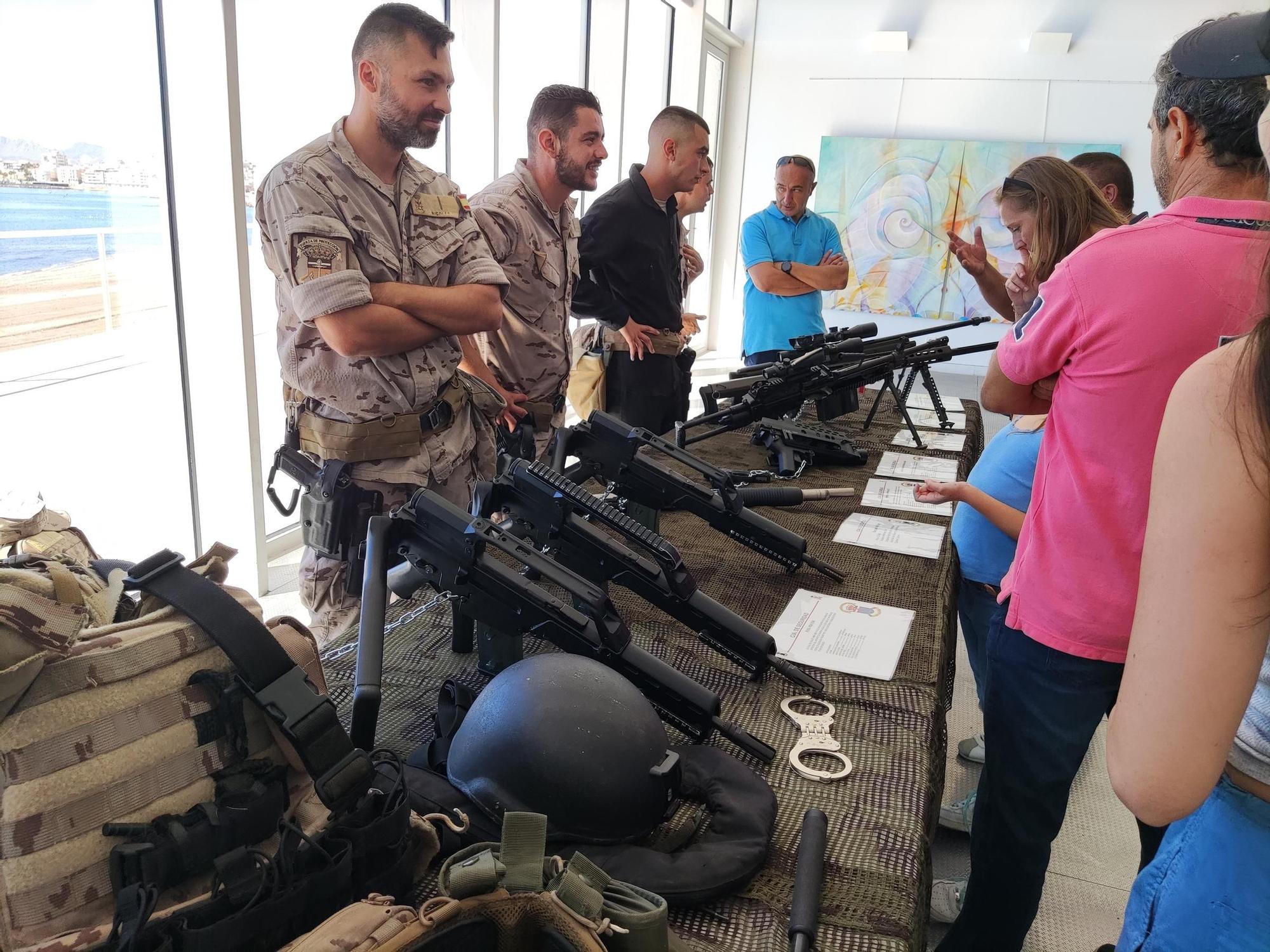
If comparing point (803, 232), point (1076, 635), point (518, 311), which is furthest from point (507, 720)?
point (803, 232)

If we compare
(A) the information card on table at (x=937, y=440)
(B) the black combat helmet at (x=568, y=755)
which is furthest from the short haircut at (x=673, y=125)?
(B) the black combat helmet at (x=568, y=755)

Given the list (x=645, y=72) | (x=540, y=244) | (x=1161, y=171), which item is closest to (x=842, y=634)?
(x=1161, y=171)

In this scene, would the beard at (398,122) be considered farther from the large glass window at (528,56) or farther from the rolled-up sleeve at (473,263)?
the large glass window at (528,56)

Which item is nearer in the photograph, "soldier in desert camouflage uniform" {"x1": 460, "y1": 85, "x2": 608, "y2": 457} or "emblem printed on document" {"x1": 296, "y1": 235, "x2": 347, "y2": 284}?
"emblem printed on document" {"x1": 296, "y1": 235, "x2": 347, "y2": 284}

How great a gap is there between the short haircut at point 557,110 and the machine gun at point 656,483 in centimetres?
126

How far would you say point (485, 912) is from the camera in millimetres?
712

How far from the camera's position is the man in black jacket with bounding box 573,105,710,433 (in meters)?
3.18

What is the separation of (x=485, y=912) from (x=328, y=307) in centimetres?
134

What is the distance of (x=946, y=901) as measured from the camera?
181 centimetres

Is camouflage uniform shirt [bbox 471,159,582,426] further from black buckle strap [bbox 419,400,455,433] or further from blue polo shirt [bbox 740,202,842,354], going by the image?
blue polo shirt [bbox 740,202,842,354]

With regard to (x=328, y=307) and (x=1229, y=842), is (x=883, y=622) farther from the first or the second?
(x=328, y=307)

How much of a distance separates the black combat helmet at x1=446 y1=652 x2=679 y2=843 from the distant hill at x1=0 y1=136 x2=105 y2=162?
233 cm

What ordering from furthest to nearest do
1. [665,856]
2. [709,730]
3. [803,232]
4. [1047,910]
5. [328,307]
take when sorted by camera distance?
1. [803,232]
2. [1047,910]
3. [328,307]
4. [709,730]
5. [665,856]

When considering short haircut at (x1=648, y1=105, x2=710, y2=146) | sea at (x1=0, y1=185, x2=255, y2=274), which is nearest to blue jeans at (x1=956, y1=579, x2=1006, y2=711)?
short haircut at (x1=648, y1=105, x2=710, y2=146)
